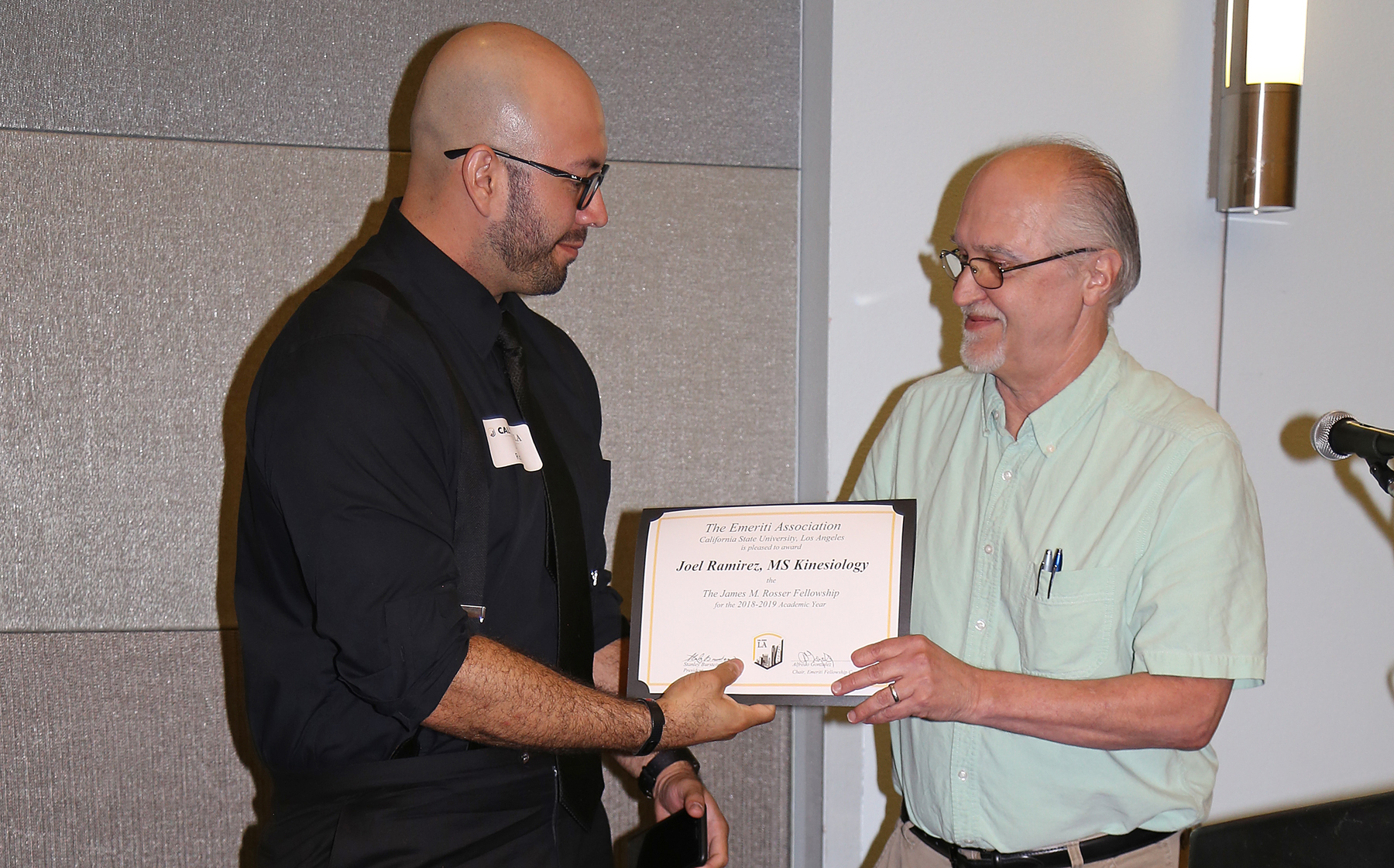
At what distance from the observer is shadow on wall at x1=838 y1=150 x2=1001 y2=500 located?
7.53 ft

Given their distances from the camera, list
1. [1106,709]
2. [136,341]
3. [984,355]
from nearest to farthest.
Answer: [1106,709]
[984,355]
[136,341]

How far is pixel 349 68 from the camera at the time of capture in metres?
2.23

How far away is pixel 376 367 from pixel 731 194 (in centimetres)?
132

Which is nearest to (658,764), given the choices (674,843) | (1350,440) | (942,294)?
(674,843)

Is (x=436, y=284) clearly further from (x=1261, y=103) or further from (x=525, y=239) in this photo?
(x=1261, y=103)

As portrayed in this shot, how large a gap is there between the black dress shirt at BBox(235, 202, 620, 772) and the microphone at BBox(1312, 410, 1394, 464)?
104cm

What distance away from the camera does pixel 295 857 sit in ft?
4.42

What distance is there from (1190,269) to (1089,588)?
131 cm

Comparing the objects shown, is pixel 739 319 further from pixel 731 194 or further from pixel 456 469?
pixel 456 469

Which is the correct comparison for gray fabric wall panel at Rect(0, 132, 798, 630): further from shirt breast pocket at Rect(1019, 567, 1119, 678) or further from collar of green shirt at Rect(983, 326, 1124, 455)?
Result: shirt breast pocket at Rect(1019, 567, 1119, 678)

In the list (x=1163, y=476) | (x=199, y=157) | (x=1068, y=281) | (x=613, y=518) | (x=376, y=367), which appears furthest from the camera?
(x=613, y=518)

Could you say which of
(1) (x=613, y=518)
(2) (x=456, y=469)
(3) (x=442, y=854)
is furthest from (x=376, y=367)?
(1) (x=613, y=518)

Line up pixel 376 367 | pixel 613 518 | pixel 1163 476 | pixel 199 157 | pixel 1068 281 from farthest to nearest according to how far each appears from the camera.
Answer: pixel 613 518 → pixel 199 157 → pixel 1068 281 → pixel 1163 476 → pixel 376 367
